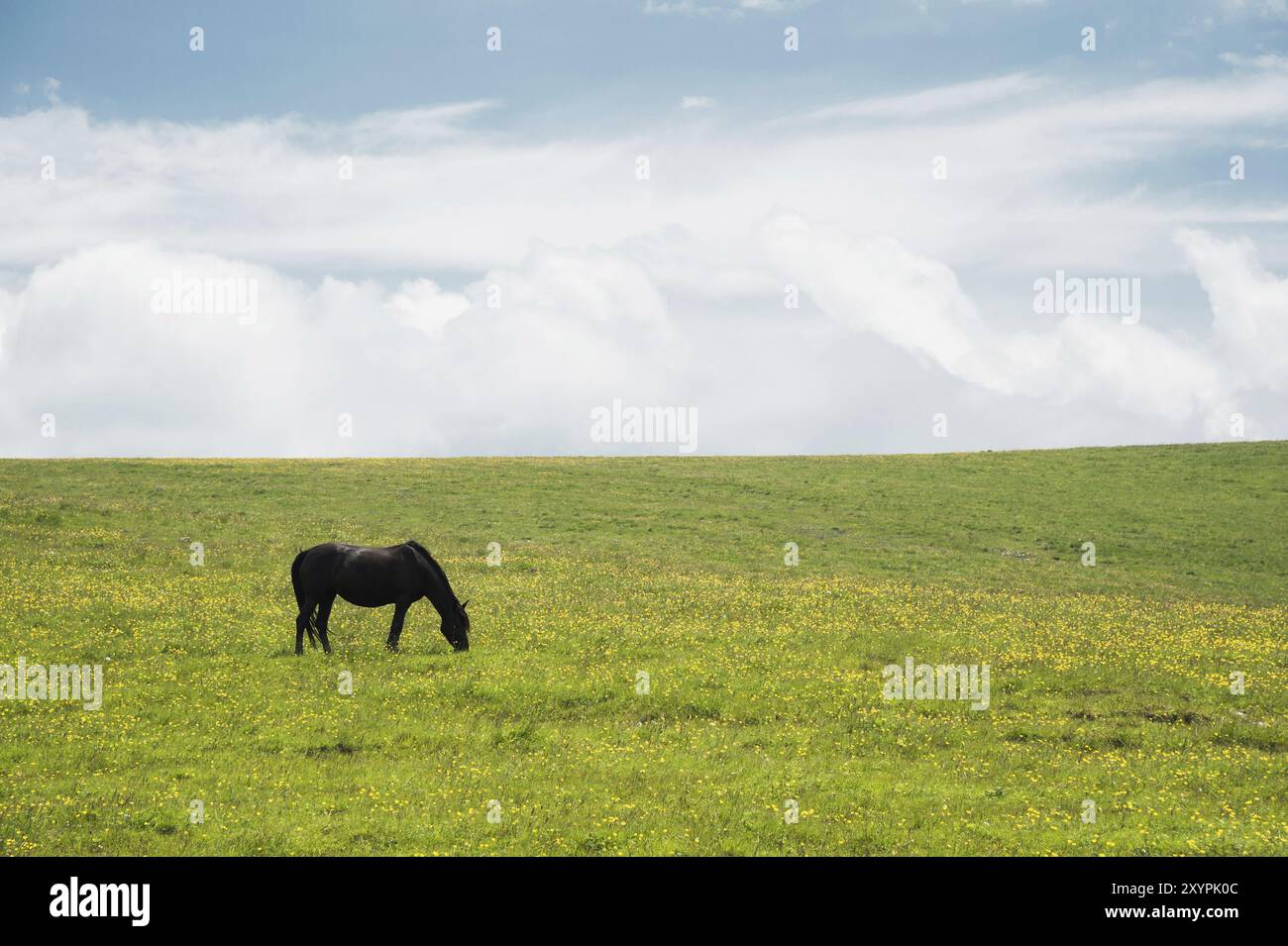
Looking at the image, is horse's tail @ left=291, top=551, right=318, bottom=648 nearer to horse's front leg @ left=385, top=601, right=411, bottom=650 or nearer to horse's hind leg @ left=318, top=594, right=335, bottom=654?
horse's hind leg @ left=318, top=594, right=335, bottom=654

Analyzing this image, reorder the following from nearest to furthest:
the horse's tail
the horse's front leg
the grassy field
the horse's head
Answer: the grassy field
the horse's tail
the horse's front leg
the horse's head

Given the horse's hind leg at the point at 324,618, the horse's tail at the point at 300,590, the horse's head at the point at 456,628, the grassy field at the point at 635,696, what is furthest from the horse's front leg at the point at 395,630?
the horse's tail at the point at 300,590


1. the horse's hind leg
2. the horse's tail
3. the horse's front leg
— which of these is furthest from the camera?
the horse's front leg

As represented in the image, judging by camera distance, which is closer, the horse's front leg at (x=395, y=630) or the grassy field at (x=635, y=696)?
the grassy field at (x=635, y=696)

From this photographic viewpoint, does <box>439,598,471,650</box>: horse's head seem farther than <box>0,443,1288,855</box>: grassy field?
Yes

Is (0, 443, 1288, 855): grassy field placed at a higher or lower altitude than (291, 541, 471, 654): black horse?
lower

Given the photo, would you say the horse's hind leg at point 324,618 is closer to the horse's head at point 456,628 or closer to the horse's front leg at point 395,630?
the horse's front leg at point 395,630

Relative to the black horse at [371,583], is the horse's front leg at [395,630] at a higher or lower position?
lower

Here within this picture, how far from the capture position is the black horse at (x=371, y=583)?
2359cm

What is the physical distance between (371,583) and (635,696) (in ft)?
24.2

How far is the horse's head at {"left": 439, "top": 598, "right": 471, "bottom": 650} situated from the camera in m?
23.9

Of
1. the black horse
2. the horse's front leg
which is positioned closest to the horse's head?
the black horse

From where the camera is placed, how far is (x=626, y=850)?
13227 mm

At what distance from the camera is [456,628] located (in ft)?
79.1
